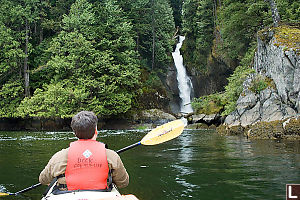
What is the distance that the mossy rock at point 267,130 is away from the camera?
11.1 m

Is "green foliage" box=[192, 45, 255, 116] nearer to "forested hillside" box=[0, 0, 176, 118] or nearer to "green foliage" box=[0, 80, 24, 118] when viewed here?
"forested hillside" box=[0, 0, 176, 118]

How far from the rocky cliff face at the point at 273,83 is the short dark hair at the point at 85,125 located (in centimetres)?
1025

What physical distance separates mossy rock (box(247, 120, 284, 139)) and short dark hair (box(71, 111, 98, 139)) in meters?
9.97

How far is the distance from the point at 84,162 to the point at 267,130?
34.0 feet

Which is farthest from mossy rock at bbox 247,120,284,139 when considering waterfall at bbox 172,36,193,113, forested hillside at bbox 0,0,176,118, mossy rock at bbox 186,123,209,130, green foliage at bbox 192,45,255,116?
waterfall at bbox 172,36,193,113

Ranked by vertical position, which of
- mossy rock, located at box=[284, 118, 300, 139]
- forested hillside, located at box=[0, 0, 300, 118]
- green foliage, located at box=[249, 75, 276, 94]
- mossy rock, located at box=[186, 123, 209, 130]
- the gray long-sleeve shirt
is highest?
forested hillside, located at box=[0, 0, 300, 118]

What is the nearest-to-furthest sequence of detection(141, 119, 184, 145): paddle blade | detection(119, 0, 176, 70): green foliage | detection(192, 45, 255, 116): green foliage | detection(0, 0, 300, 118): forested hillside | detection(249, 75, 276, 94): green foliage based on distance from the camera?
detection(141, 119, 184, 145): paddle blade
detection(249, 75, 276, 94): green foliage
detection(192, 45, 255, 116): green foliage
detection(0, 0, 300, 118): forested hillside
detection(119, 0, 176, 70): green foliage

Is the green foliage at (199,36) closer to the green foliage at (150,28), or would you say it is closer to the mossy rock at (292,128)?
the green foliage at (150,28)

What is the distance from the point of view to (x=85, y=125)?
8.34ft

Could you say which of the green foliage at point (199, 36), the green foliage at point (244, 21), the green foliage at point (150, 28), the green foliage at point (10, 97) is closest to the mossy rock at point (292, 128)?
the green foliage at point (244, 21)

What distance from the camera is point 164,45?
29719 millimetres

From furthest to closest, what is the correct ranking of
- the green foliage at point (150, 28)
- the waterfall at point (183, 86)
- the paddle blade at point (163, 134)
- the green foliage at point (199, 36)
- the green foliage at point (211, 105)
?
the green foliage at point (199, 36) → the green foliage at point (150, 28) → the waterfall at point (183, 86) → the green foliage at point (211, 105) → the paddle blade at point (163, 134)

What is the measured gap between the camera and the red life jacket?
98.9 inches

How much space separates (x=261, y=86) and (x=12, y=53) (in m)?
18.8
